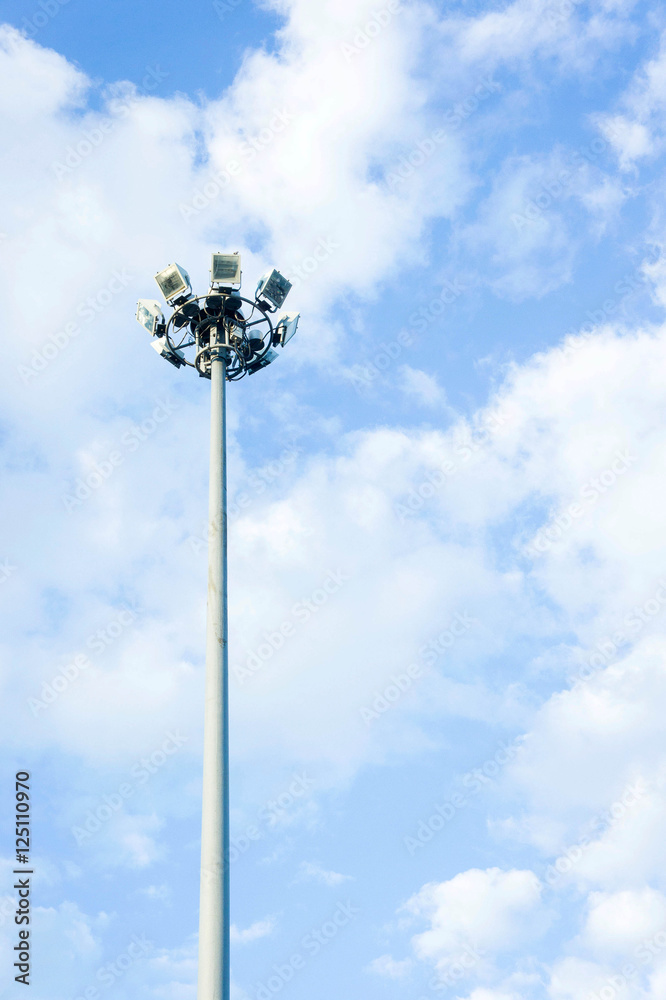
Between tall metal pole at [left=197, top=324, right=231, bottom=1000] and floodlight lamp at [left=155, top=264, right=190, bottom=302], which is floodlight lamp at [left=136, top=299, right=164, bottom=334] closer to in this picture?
floodlight lamp at [left=155, top=264, right=190, bottom=302]

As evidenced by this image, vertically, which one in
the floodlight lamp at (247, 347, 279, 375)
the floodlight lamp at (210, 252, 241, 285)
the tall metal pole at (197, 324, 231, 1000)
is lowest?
the tall metal pole at (197, 324, 231, 1000)

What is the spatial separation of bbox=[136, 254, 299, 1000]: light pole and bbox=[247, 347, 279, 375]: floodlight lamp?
2cm

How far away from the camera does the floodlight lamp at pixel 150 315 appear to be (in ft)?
82.3

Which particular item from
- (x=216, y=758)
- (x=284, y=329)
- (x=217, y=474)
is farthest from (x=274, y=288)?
(x=216, y=758)

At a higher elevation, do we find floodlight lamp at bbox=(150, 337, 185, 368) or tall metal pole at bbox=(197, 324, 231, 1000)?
floodlight lamp at bbox=(150, 337, 185, 368)

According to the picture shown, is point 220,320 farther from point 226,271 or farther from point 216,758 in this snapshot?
point 216,758

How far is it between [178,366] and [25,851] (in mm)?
12250

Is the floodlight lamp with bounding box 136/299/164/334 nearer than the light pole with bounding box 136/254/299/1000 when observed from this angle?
No

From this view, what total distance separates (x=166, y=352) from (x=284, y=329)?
2964mm

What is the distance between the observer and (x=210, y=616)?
1947 centimetres

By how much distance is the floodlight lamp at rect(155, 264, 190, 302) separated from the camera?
2473cm

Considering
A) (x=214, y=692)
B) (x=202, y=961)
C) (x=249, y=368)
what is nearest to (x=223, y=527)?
(x=214, y=692)

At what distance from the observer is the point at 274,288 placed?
25.6m

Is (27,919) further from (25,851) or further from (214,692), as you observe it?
(214,692)
